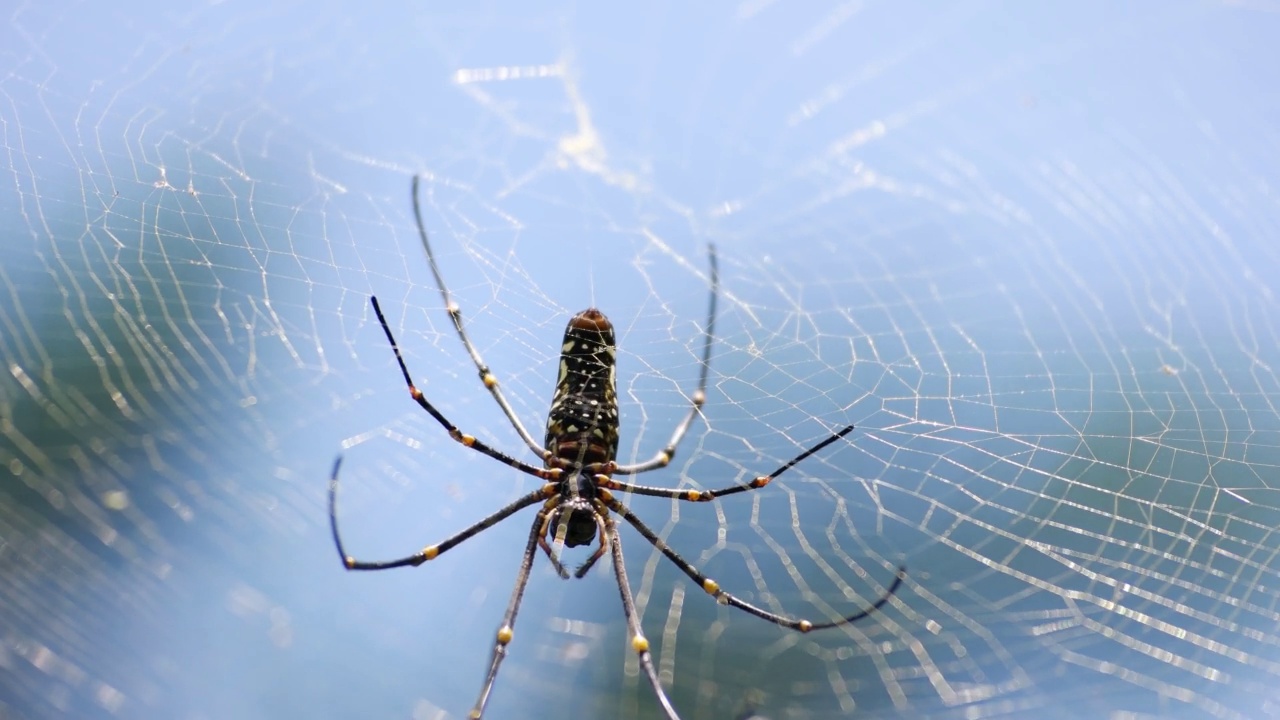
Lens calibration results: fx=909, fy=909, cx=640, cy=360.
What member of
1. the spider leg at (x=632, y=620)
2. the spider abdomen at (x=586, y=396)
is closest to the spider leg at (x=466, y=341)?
the spider abdomen at (x=586, y=396)

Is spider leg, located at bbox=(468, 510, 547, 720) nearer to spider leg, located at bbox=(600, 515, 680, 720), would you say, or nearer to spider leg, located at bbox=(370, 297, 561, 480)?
spider leg, located at bbox=(370, 297, 561, 480)

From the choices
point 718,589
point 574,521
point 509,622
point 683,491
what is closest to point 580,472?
point 574,521

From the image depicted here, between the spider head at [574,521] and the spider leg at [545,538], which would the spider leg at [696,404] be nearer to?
the spider head at [574,521]

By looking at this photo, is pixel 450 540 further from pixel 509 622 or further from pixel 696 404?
pixel 696 404

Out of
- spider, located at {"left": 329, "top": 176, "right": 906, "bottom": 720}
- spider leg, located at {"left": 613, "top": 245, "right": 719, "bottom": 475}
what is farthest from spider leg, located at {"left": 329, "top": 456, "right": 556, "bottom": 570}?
spider leg, located at {"left": 613, "top": 245, "right": 719, "bottom": 475}

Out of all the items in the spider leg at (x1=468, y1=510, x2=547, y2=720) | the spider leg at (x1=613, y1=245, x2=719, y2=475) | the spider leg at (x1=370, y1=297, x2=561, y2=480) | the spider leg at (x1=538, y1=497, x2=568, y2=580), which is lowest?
the spider leg at (x1=468, y1=510, x2=547, y2=720)
